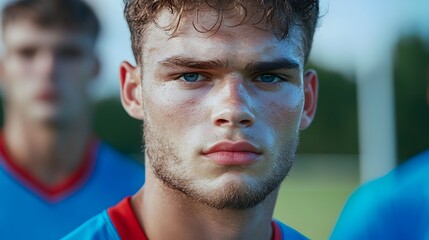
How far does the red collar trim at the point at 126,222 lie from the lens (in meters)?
2.82

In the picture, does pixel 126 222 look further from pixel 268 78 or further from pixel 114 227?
pixel 268 78

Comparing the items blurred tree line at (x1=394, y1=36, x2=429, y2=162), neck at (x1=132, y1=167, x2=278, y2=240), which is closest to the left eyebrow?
neck at (x1=132, y1=167, x2=278, y2=240)

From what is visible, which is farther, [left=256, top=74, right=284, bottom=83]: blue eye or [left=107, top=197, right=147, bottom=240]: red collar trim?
[left=107, top=197, right=147, bottom=240]: red collar trim

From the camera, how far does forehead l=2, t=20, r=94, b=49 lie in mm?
5777

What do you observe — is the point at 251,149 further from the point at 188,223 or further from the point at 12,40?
the point at 12,40

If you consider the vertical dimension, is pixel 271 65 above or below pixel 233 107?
above

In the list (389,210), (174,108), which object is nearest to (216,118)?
(174,108)

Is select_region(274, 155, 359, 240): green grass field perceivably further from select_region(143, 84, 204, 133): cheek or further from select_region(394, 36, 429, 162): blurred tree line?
select_region(143, 84, 204, 133): cheek

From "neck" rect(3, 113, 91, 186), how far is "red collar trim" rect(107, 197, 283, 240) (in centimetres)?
320

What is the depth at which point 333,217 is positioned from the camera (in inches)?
802

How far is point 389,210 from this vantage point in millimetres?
3828

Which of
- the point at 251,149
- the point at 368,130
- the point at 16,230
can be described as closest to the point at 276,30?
the point at 251,149

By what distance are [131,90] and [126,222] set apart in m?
0.45

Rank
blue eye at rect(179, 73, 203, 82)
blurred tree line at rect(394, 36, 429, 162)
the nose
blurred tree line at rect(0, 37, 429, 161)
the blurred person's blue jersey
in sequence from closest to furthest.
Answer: the nose → blue eye at rect(179, 73, 203, 82) → the blurred person's blue jersey → blurred tree line at rect(394, 36, 429, 162) → blurred tree line at rect(0, 37, 429, 161)
